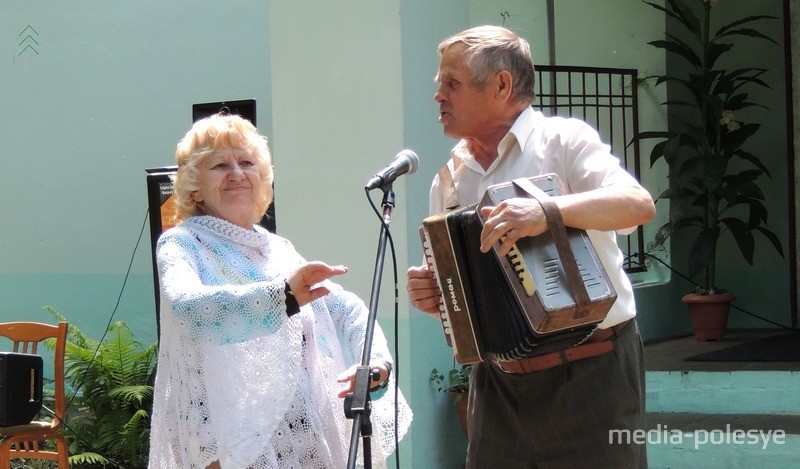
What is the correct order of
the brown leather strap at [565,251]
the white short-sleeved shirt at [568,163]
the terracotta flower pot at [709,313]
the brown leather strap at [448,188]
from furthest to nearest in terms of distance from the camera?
the terracotta flower pot at [709,313]
the brown leather strap at [448,188]
the white short-sleeved shirt at [568,163]
the brown leather strap at [565,251]

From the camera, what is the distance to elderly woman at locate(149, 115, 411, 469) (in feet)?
8.34

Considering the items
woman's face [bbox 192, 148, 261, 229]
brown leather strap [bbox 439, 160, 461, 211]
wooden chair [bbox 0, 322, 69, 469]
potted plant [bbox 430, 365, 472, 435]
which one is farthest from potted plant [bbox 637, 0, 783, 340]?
woman's face [bbox 192, 148, 261, 229]

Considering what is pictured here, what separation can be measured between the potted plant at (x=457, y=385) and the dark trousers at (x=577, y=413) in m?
2.23

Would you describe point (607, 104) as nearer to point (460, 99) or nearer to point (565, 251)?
point (460, 99)

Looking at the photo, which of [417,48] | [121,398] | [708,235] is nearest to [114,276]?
[121,398]

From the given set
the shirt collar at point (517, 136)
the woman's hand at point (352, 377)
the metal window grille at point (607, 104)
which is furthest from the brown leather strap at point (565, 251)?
the metal window grille at point (607, 104)

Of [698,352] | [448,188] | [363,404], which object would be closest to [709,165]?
[698,352]

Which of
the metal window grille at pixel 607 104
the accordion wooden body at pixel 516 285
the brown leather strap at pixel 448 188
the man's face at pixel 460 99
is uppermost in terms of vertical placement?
the metal window grille at pixel 607 104

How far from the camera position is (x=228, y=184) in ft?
9.27

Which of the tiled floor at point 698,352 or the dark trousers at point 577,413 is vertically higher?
the dark trousers at point 577,413

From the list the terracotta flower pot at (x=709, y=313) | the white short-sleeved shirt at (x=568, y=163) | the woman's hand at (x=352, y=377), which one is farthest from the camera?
the terracotta flower pot at (x=709, y=313)

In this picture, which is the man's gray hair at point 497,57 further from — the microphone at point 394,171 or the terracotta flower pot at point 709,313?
the terracotta flower pot at point 709,313

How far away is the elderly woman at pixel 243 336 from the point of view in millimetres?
2543

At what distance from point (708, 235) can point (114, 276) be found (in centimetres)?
398
